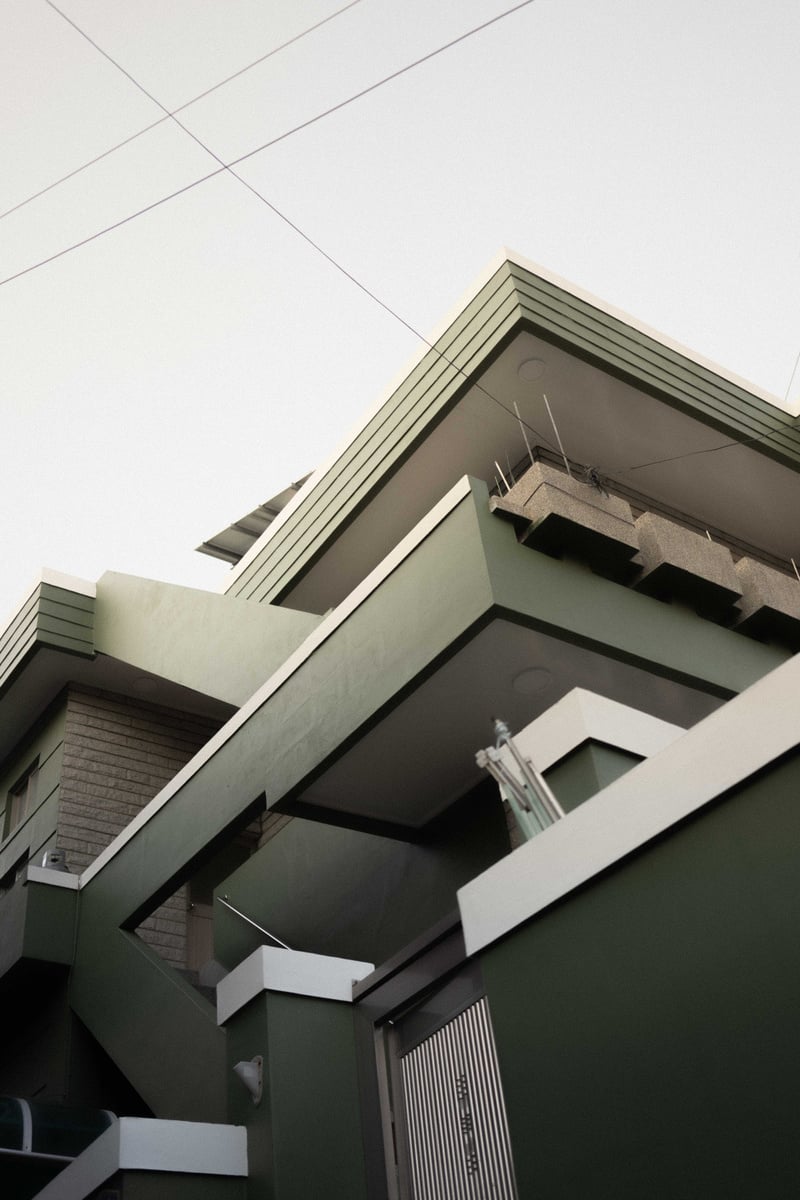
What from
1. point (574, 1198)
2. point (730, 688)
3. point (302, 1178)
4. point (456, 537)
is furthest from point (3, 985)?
point (574, 1198)

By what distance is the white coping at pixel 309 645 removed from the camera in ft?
25.9

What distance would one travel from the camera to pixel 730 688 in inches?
319

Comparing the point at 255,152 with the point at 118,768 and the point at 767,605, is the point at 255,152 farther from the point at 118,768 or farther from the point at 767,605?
the point at 118,768

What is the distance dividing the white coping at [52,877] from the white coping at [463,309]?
409 cm

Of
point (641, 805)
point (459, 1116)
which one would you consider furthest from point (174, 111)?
point (459, 1116)

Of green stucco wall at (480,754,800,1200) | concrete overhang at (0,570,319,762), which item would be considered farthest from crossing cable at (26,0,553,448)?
green stucco wall at (480,754,800,1200)

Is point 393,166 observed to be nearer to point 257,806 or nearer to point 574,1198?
point 257,806

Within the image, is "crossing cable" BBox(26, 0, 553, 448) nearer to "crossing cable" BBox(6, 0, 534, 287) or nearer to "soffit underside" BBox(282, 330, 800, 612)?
"crossing cable" BBox(6, 0, 534, 287)

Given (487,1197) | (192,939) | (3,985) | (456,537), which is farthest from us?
(192,939)

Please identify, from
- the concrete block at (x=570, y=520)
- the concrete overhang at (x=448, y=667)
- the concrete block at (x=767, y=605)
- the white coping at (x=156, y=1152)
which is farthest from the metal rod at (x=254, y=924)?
the concrete block at (x=767, y=605)

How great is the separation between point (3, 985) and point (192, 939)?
1916 millimetres

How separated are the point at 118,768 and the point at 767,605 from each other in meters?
7.51

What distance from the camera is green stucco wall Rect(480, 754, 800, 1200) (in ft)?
12.1

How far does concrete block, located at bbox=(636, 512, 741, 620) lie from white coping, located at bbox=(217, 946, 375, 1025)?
349 centimetres
